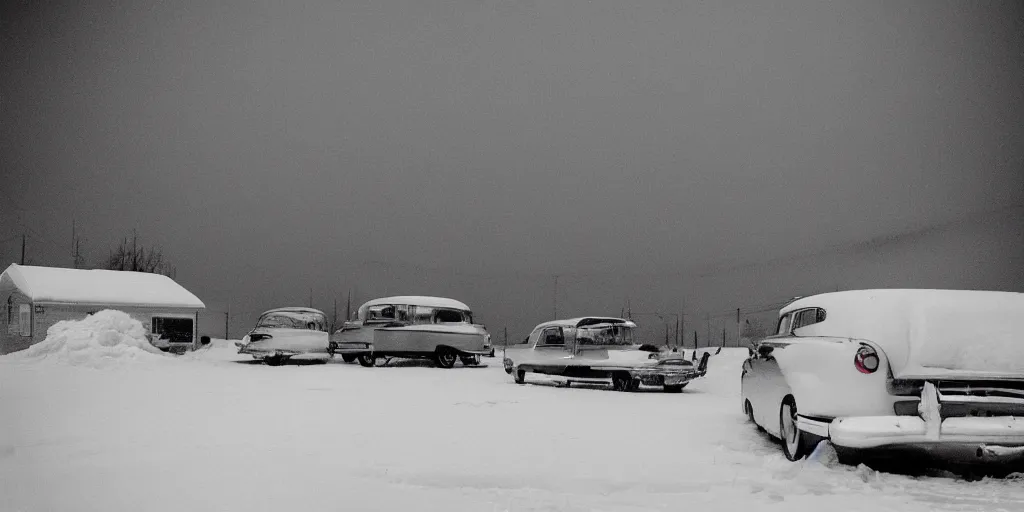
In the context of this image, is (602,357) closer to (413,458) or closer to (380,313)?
(413,458)

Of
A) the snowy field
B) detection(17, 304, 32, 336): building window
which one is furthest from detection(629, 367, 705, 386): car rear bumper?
detection(17, 304, 32, 336): building window

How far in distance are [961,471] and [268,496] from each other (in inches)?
222

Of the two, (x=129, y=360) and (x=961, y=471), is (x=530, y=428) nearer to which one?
(x=961, y=471)

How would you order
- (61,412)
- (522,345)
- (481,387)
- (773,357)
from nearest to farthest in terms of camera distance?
1. (773,357)
2. (61,412)
3. (481,387)
4. (522,345)

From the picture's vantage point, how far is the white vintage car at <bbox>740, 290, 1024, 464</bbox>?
5637 mm

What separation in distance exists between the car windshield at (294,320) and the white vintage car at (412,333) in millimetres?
1042

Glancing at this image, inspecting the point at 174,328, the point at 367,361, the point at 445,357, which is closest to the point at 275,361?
the point at 367,361

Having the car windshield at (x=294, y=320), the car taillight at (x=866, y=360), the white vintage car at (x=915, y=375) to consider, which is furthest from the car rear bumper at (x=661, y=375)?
the car windshield at (x=294, y=320)

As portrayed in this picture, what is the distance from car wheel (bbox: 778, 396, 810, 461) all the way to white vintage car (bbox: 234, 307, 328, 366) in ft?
57.3

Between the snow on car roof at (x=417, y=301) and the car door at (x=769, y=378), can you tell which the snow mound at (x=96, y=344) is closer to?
the snow on car roof at (x=417, y=301)

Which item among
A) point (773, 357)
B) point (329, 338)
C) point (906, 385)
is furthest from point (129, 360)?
point (906, 385)

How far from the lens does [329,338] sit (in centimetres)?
2320

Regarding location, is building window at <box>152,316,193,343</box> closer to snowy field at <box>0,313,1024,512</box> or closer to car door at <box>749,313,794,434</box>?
snowy field at <box>0,313,1024,512</box>

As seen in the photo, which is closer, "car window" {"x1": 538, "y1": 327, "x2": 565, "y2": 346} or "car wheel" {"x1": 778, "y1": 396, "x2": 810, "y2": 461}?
"car wheel" {"x1": 778, "y1": 396, "x2": 810, "y2": 461}
